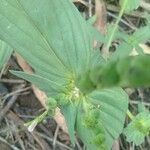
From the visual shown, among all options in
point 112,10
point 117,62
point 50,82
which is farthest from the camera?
point 112,10

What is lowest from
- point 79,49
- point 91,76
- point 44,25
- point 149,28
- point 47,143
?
point 47,143

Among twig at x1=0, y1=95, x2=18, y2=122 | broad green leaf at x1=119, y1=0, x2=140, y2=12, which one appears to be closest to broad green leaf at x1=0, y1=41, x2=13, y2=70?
twig at x1=0, y1=95, x2=18, y2=122

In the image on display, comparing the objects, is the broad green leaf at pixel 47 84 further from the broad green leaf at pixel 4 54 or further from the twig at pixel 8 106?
the twig at pixel 8 106

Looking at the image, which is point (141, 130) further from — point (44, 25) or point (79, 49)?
point (44, 25)

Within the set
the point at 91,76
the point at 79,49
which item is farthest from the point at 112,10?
the point at 91,76

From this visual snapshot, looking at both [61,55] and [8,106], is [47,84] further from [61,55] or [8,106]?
[8,106]

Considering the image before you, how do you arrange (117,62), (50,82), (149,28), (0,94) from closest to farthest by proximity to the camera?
(117,62) → (50,82) → (149,28) → (0,94)

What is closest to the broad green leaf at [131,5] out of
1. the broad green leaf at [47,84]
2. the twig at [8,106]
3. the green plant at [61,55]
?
the green plant at [61,55]
